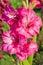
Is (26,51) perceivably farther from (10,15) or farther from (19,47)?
(10,15)

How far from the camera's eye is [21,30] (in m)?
0.89

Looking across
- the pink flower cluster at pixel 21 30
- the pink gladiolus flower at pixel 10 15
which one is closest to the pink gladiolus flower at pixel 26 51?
the pink flower cluster at pixel 21 30

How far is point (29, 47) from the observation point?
36.5 inches

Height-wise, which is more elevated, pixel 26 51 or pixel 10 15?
pixel 10 15

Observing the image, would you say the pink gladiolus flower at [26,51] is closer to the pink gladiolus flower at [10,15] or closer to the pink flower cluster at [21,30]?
the pink flower cluster at [21,30]

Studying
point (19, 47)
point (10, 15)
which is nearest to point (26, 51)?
point (19, 47)

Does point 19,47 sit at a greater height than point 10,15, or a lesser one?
lesser

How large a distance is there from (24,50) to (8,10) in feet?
0.51

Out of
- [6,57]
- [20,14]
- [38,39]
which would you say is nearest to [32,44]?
[20,14]

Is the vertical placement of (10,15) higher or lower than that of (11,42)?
higher

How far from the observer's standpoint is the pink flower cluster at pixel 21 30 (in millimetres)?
892

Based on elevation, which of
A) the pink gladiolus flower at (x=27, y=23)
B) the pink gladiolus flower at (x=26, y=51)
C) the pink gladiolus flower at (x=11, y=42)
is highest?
the pink gladiolus flower at (x=27, y=23)

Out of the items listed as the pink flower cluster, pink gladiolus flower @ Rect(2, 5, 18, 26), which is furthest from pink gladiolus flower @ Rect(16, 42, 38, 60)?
pink gladiolus flower @ Rect(2, 5, 18, 26)

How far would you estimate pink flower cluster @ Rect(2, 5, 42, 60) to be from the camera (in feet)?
2.93
